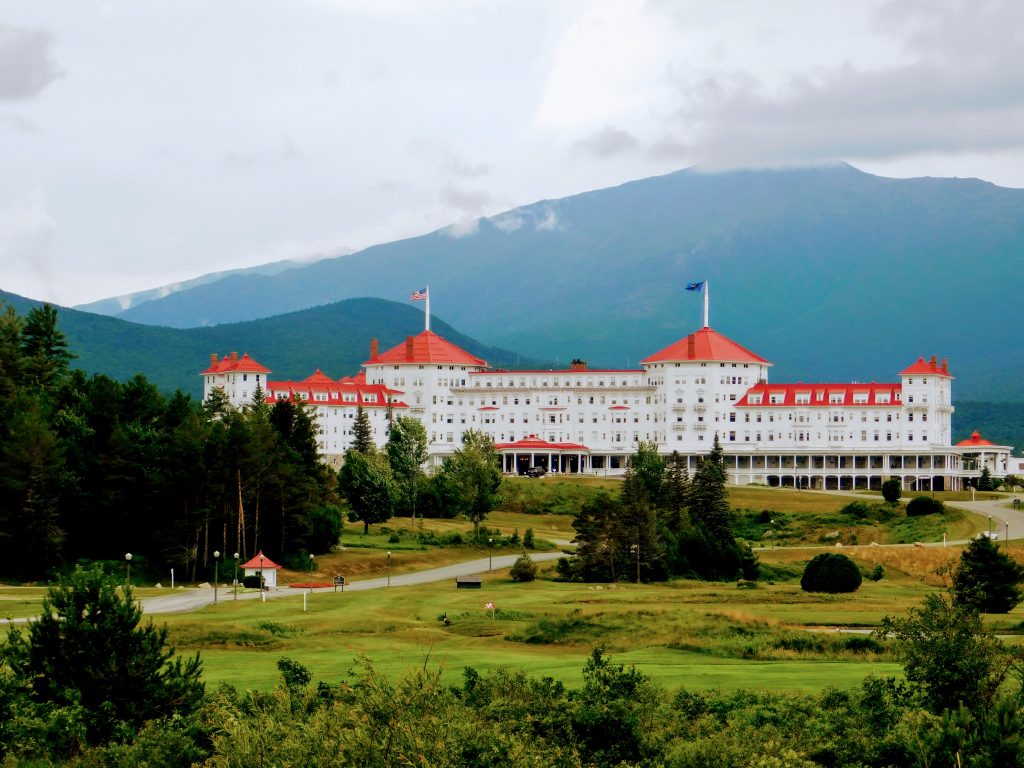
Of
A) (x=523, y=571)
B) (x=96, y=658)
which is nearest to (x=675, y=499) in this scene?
(x=523, y=571)

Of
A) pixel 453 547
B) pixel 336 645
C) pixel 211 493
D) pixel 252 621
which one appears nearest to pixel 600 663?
pixel 336 645

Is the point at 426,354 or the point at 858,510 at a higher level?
the point at 426,354

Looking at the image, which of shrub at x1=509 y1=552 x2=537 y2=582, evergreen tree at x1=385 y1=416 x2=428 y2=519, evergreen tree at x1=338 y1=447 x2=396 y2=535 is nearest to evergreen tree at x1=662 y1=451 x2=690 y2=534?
shrub at x1=509 y1=552 x2=537 y2=582

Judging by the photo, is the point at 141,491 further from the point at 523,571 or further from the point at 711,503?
the point at 711,503

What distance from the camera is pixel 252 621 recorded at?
51.6 metres

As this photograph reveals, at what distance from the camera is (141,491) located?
75.5 meters

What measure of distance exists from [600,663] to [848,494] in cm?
8800

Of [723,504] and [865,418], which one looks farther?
[865,418]

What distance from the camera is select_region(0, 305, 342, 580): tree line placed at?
2798 inches

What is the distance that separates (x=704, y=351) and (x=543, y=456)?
59.6 feet

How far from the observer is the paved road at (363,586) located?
58.9 meters

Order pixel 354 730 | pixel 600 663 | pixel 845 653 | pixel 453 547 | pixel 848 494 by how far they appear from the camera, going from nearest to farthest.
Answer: pixel 354 730, pixel 600 663, pixel 845 653, pixel 453 547, pixel 848 494

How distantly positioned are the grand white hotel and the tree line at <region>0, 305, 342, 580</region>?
50.0 m

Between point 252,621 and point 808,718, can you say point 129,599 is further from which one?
point 252,621
